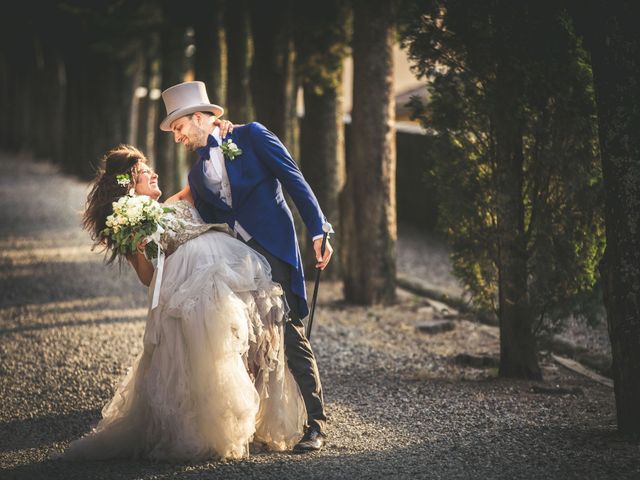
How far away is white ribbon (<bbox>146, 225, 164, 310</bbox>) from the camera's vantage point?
20.3 ft

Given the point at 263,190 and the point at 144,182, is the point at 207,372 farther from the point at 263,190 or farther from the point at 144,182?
the point at 144,182

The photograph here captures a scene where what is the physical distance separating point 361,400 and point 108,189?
2562mm

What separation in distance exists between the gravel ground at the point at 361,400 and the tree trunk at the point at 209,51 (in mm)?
5394

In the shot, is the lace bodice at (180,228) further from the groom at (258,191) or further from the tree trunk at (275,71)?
the tree trunk at (275,71)

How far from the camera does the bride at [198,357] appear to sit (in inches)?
238

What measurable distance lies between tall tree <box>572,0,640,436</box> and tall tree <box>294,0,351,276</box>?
25.0ft

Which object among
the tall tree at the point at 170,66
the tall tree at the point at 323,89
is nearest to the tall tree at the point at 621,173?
the tall tree at the point at 323,89

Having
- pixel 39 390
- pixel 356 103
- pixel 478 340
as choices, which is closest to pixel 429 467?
pixel 39 390

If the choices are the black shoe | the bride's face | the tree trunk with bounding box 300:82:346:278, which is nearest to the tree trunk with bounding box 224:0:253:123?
the tree trunk with bounding box 300:82:346:278

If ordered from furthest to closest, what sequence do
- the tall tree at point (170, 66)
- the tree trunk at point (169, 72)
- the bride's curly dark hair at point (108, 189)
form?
the tree trunk at point (169, 72)
the tall tree at point (170, 66)
the bride's curly dark hair at point (108, 189)

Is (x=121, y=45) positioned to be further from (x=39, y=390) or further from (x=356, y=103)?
(x=39, y=390)

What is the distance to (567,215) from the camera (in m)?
8.27

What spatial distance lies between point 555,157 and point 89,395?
4.04 m

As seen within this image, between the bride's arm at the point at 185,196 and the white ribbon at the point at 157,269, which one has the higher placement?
the bride's arm at the point at 185,196
